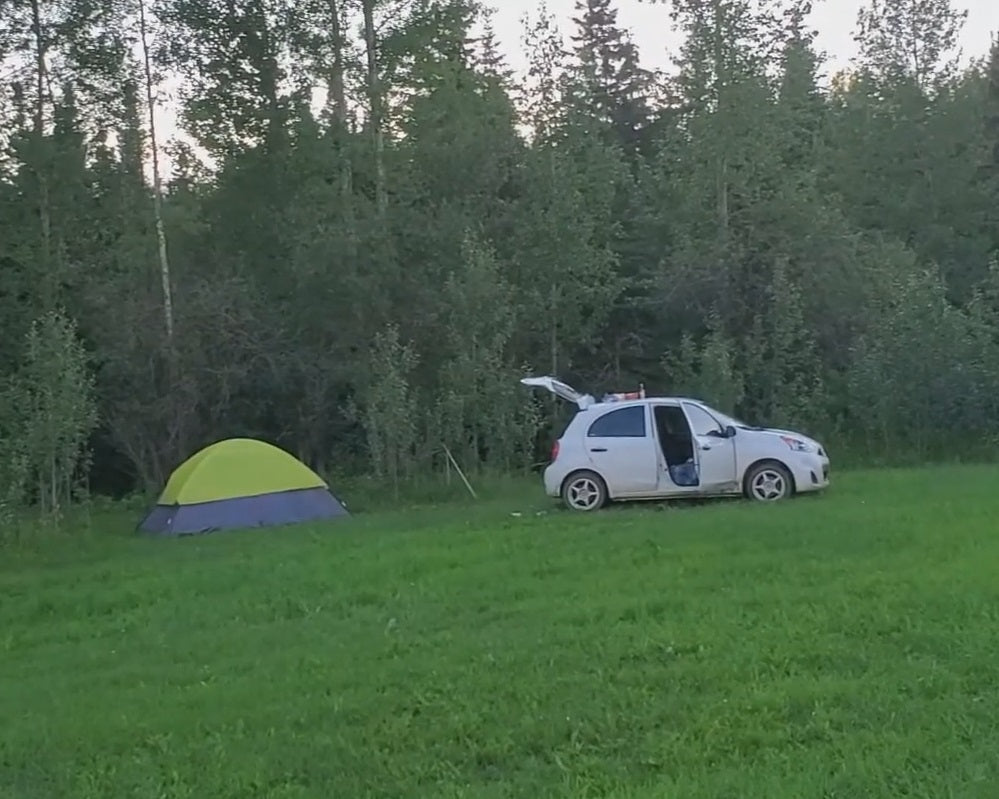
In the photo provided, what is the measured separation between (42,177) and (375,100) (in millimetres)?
6010

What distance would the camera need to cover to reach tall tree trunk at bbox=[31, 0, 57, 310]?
21500 mm

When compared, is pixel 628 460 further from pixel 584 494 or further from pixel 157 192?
pixel 157 192

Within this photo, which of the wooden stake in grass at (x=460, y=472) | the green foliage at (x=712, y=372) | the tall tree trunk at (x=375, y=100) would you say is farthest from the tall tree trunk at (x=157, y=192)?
the green foliage at (x=712, y=372)

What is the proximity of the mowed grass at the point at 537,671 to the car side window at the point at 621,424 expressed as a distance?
3887mm

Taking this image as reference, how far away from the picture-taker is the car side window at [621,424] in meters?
15.3

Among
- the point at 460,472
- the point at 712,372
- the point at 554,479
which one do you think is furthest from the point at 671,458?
the point at 712,372

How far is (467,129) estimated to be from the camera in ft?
76.0

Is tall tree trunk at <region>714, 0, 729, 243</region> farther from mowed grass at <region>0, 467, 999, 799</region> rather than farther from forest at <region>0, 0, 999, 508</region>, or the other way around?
mowed grass at <region>0, 467, 999, 799</region>

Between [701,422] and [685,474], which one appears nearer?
[685,474]

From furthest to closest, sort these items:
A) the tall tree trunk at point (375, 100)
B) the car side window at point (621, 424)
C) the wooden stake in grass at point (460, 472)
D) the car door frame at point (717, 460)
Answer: the tall tree trunk at point (375, 100)
the wooden stake in grass at point (460, 472)
the car side window at point (621, 424)
the car door frame at point (717, 460)

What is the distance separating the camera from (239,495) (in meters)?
16.5

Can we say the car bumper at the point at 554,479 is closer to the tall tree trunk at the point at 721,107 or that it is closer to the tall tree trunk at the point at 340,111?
the tall tree trunk at the point at 340,111

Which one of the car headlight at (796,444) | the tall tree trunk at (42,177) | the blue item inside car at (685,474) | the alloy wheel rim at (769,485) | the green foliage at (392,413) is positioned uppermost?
the tall tree trunk at (42,177)

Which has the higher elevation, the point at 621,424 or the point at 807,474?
the point at 621,424
